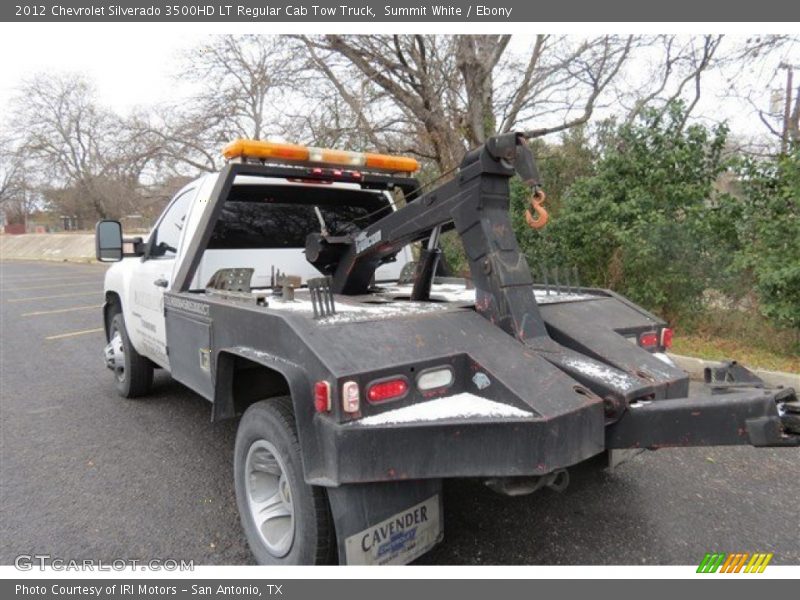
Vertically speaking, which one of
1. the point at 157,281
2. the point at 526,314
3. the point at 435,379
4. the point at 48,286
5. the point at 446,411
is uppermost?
the point at 157,281

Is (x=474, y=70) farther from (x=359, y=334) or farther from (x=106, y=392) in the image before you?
(x=359, y=334)

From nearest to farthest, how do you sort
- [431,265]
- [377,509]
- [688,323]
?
[377,509]
[431,265]
[688,323]

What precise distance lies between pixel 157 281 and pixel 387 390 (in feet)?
8.74

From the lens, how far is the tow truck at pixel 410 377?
6.59ft

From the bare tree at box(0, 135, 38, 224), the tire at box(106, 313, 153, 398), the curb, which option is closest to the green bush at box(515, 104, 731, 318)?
the curb

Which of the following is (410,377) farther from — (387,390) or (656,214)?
(656,214)

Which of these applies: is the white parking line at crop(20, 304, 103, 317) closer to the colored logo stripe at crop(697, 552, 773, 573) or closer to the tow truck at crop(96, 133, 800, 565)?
the tow truck at crop(96, 133, 800, 565)

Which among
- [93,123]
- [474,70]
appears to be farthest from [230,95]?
[93,123]

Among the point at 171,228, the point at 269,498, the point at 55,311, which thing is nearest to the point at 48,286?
the point at 55,311

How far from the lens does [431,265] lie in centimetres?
344

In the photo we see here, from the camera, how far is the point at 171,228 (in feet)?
14.8

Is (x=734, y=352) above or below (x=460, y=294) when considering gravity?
below

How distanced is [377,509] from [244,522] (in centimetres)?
96

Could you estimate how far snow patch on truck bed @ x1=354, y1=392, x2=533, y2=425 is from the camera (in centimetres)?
204
